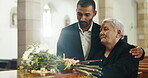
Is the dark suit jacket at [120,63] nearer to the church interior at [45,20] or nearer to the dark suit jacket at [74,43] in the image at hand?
the dark suit jacket at [74,43]

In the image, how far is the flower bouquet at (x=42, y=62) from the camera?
2398mm

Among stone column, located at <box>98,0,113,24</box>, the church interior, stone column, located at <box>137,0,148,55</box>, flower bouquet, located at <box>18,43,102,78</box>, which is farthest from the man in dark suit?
stone column, located at <box>137,0,148,55</box>

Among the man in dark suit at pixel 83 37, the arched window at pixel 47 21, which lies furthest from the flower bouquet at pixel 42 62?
the arched window at pixel 47 21

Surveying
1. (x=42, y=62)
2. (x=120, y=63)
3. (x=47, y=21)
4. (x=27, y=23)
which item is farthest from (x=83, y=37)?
(x=47, y=21)

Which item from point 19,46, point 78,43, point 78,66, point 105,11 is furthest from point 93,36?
point 105,11

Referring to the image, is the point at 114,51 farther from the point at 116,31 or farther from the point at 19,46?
the point at 19,46

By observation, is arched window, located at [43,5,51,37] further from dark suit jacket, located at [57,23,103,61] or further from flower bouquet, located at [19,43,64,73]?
flower bouquet, located at [19,43,64,73]

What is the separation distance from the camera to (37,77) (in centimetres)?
219

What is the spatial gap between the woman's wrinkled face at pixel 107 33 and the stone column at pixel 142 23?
51.9 ft

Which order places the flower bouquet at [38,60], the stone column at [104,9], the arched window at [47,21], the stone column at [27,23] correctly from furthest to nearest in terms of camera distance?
the arched window at [47,21] < the stone column at [104,9] < the stone column at [27,23] < the flower bouquet at [38,60]

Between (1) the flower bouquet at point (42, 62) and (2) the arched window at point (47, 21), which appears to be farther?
(2) the arched window at point (47, 21)

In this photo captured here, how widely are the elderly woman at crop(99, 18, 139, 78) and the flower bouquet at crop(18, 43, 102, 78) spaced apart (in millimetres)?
300

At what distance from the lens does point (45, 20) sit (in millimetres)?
17422

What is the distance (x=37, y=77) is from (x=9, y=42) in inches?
527
